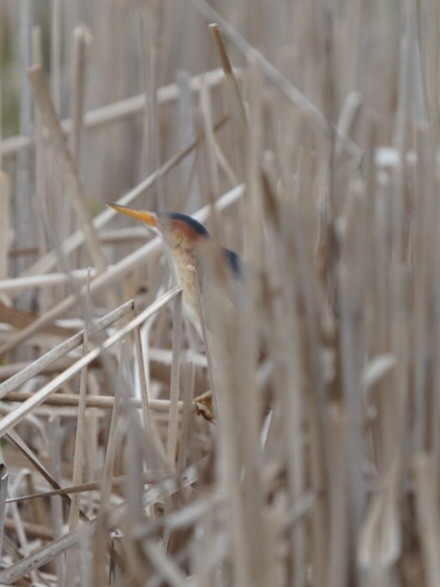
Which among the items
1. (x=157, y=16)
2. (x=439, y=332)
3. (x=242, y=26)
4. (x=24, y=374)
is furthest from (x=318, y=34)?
(x=439, y=332)

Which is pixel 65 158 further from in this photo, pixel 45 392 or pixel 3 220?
pixel 45 392

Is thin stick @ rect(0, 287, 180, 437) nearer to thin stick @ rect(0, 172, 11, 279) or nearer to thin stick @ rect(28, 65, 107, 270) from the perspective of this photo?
thin stick @ rect(28, 65, 107, 270)

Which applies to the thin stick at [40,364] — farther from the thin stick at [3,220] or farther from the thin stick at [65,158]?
the thin stick at [3,220]

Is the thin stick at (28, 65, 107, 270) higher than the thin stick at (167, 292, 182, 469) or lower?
higher

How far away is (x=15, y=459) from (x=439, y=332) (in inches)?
33.8

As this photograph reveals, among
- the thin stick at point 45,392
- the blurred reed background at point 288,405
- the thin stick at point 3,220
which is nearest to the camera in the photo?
the blurred reed background at point 288,405

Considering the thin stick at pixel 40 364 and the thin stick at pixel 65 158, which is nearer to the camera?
the thin stick at pixel 40 364

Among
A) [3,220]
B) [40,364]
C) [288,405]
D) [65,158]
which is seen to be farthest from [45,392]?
[3,220]

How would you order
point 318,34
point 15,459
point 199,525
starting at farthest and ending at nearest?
point 318,34 → point 15,459 → point 199,525

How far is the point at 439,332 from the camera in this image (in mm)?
821

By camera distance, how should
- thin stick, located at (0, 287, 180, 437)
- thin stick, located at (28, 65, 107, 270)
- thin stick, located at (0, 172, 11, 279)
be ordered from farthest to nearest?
thin stick, located at (0, 172, 11, 279) → thin stick, located at (28, 65, 107, 270) → thin stick, located at (0, 287, 180, 437)

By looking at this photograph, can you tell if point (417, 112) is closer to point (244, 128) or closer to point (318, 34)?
point (318, 34)

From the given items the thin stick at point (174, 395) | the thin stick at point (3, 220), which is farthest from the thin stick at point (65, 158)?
the thin stick at point (174, 395)

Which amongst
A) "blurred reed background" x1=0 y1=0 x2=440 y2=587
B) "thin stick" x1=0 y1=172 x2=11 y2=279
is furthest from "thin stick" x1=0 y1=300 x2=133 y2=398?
"thin stick" x1=0 y1=172 x2=11 y2=279
